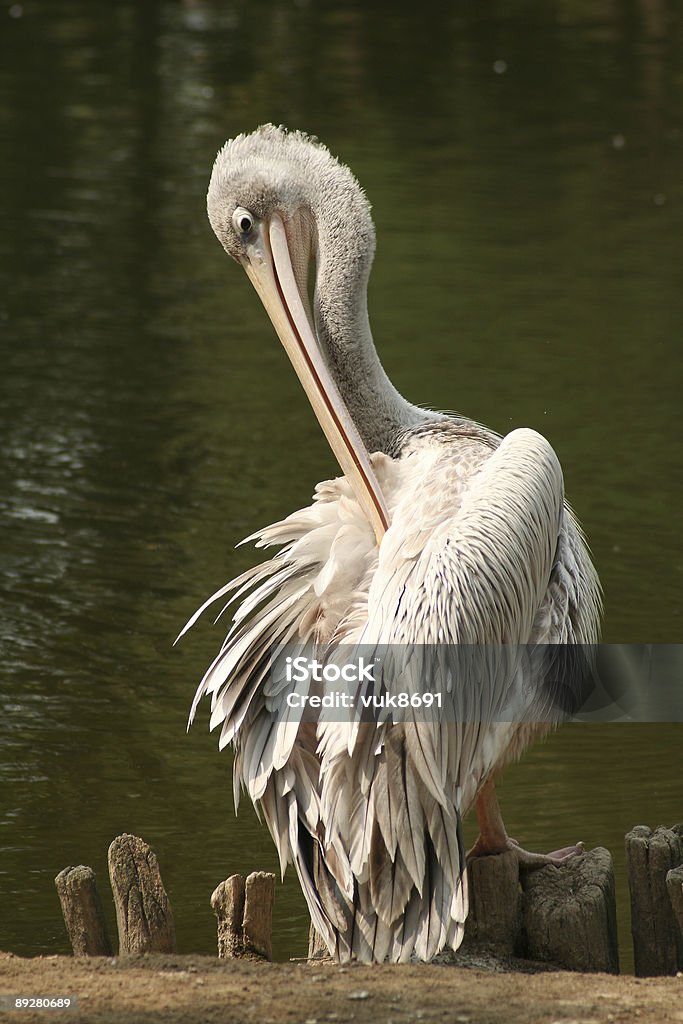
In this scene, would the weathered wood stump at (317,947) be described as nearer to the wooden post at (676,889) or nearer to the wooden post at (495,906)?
the wooden post at (495,906)

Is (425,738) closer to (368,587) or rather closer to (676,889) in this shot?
(368,587)

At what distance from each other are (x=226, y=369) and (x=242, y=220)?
4847 millimetres

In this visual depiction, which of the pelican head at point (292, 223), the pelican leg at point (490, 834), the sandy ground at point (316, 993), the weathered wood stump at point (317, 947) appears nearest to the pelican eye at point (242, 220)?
the pelican head at point (292, 223)

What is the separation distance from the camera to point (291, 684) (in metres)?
3.55

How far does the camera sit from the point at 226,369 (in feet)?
29.6

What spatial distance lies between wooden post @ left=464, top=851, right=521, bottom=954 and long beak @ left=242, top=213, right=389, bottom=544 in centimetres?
86

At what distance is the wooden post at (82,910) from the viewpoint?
3.36m

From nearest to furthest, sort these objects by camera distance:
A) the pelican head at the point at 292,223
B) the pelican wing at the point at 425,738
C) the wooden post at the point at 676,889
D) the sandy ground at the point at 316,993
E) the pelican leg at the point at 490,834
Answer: the sandy ground at the point at 316,993
the wooden post at the point at 676,889
the pelican wing at the point at 425,738
the pelican leg at the point at 490,834
the pelican head at the point at 292,223

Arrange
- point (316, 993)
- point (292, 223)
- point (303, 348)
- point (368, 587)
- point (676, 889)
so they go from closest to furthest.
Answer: point (316, 993)
point (676, 889)
point (368, 587)
point (303, 348)
point (292, 223)

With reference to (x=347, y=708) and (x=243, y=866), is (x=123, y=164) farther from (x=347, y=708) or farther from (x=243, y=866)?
(x=347, y=708)

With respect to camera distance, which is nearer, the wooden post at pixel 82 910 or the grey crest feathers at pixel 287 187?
the wooden post at pixel 82 910

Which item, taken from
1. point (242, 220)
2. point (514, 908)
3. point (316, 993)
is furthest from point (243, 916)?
point (242, 220)

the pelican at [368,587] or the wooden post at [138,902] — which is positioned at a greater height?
the pelican at [368,587]

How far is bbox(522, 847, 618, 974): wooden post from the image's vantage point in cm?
344
